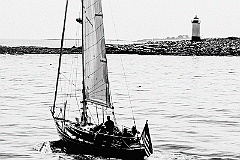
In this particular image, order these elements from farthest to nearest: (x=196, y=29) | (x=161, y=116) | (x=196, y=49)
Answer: (x=196, y=49)
(x=196, y=29)
(x=161, y=116)

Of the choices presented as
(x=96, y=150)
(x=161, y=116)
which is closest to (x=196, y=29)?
(x=161, y=116)

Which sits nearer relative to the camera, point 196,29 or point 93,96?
point 93,96

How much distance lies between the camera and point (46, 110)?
50.9 meters

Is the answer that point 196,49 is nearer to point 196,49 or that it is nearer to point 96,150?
point 196,49

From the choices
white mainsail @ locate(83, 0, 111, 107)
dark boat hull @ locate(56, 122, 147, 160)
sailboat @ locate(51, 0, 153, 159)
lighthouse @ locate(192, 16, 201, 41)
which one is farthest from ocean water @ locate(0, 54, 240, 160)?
lighthouse @ locate(192, 16, 201, 41)

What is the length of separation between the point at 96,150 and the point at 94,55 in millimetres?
5273

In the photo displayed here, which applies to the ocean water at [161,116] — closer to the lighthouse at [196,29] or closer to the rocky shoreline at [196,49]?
the lighthouse at [196,29]

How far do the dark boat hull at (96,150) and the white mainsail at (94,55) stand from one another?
247cm

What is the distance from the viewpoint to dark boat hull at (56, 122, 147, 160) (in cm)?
2736

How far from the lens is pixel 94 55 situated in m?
31.1

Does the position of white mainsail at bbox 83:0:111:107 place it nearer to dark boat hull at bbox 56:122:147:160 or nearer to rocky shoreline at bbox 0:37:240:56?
dark boat hull at bbox 56:122:147:160

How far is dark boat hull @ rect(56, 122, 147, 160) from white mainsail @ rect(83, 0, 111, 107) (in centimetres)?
247

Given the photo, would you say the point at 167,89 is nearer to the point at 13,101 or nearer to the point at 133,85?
the point at 133,85

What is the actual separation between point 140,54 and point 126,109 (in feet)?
458
